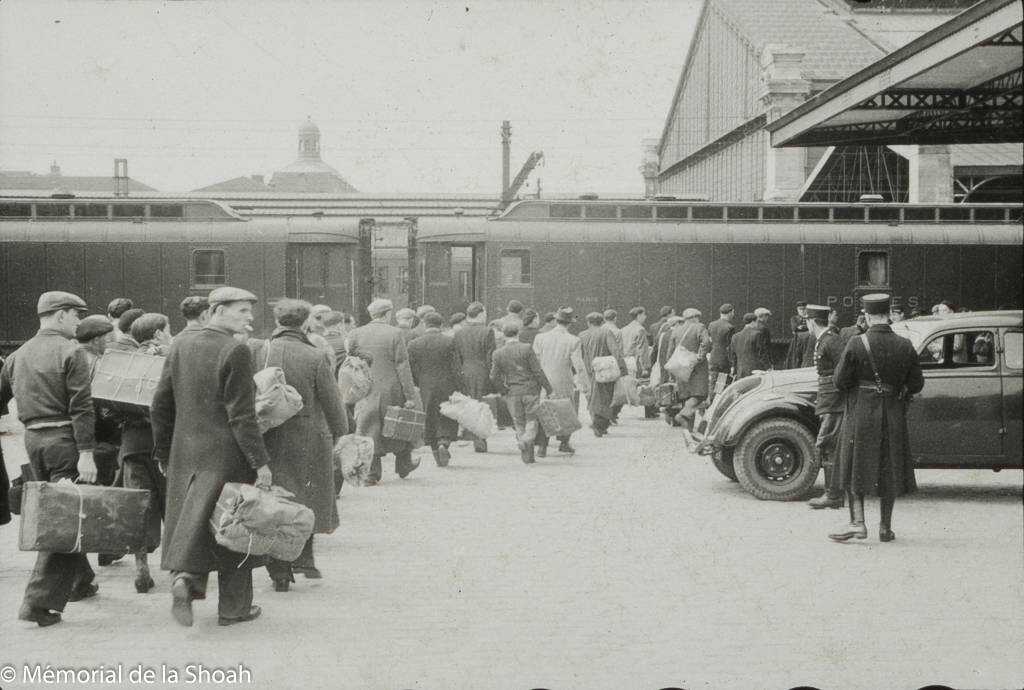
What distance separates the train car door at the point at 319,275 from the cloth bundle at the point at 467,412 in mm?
10888

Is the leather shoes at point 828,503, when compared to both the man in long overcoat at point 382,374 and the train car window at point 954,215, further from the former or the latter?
the train car window at point 954,215

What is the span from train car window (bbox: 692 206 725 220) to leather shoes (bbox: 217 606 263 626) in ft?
61.5

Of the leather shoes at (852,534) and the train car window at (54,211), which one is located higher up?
the train car window at (54,211)

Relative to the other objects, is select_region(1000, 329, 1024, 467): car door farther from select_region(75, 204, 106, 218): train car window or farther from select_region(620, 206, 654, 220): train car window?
select_region(75, 204, 106, 218): train car window

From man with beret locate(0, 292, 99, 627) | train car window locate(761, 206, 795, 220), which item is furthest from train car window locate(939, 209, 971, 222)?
man with beret locate(0, 292, 99, 627)

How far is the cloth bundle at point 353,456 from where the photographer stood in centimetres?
737

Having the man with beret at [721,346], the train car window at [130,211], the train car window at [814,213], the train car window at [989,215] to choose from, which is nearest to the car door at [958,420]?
the man with beret at [721,346]

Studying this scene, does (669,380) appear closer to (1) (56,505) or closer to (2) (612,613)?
(2) (612,613)

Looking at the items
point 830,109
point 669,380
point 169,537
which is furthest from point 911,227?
point 169,537

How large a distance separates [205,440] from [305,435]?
3.42 feet

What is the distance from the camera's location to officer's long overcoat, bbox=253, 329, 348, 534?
21.2 feet

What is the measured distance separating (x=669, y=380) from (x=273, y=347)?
33.6 feet

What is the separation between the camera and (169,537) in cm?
558

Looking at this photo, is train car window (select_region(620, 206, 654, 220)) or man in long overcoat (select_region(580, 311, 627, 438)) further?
train car window (select_region(620, 206, 654, 220))
